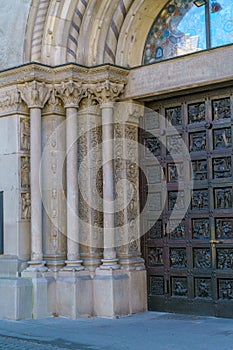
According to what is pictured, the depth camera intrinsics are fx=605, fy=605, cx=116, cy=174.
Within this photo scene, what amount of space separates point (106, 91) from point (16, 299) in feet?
11.9

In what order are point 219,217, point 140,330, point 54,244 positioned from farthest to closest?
point 54,244 → point 219,217 → point 140,330

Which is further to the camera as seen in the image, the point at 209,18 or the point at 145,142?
the point at 145,142

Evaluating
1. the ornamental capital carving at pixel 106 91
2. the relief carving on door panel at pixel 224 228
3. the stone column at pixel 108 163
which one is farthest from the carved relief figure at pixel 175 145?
the relief carving on door panel at pixel 224 228

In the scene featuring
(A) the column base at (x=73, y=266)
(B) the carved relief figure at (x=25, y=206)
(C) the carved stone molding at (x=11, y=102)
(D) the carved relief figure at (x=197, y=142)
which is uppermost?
(C) the carved stone molding at (x=11, y=102)

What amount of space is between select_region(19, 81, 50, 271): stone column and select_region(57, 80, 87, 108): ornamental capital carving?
0.85 feet

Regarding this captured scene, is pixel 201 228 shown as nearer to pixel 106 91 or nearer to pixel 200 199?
pixel 200 199

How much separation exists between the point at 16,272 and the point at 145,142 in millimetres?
3067

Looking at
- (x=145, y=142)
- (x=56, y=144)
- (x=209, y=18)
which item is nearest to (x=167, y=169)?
(x=145, y=142)

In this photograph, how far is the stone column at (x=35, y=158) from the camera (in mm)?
9758

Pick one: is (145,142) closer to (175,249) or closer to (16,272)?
(175,249)

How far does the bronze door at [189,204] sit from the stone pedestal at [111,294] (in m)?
0.58

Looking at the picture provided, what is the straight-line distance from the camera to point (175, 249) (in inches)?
387

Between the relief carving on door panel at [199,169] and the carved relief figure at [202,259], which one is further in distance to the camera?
the relief carving on door panel at [199,169]

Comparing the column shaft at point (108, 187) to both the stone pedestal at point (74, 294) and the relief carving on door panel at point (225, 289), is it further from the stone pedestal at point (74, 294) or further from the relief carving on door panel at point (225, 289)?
the relief carving on door panel at point (225, 289)
